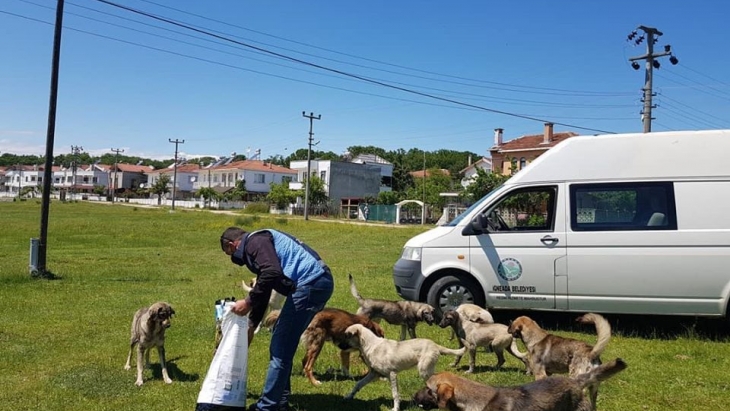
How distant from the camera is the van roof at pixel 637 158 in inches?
326

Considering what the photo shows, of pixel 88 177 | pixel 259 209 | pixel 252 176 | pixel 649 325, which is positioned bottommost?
pixel 649 325

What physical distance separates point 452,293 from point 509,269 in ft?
3.30

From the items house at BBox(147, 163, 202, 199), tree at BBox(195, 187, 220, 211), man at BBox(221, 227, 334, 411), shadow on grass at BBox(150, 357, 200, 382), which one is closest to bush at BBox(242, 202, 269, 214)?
tree at BBox(195, 187, 220, 211)

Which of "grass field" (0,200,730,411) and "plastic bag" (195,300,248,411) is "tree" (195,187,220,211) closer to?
"grass field" (0,200,730,411)

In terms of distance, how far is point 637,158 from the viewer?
28.0ft

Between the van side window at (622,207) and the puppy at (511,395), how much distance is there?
4.39m

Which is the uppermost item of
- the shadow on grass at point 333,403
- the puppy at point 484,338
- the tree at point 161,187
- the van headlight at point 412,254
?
the tree at point 161,187

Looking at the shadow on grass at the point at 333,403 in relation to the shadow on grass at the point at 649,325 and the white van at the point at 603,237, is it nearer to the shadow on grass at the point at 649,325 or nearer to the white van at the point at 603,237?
the white van at the point at 603,237

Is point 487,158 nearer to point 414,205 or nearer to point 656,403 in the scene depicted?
point 414,205

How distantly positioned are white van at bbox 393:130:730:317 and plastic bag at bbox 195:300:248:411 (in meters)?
4.55

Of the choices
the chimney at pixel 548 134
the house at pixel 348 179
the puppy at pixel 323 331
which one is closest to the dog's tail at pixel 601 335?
the puppy at pixel 323 331

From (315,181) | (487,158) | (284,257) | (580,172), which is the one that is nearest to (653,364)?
(580,172)

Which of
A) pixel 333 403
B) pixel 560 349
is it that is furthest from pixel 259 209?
pixel 560 349

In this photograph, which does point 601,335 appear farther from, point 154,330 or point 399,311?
point 154,330
